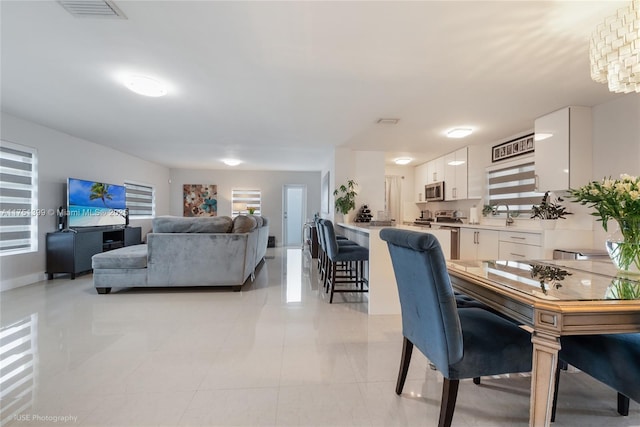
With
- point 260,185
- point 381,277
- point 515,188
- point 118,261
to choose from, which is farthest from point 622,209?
point 260,185

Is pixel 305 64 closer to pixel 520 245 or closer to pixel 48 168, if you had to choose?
pixel 520 245

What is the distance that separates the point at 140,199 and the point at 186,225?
4.44 meters

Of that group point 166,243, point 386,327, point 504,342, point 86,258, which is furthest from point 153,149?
point 504,342

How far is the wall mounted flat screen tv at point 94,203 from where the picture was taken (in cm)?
468

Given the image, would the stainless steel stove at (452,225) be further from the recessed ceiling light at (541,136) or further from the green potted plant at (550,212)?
the recessed ceiling light at (541,136)

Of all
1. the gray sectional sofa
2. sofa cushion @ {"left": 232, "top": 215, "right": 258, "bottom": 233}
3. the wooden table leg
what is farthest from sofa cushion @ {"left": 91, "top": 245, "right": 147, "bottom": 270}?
the wooden table leg

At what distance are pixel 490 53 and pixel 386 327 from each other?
2.46 meters

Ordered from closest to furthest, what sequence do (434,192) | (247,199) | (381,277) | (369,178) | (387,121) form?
1. (381,277)
2. (387,121)
3. (369,178)
4. (434,192)
5. (247,199)

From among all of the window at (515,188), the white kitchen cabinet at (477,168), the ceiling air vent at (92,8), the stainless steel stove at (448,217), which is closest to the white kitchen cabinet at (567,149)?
the window at (515,188)

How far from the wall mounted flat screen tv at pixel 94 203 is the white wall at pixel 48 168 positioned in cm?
18

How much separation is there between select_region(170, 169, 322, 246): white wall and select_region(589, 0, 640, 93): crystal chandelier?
7.69 metres

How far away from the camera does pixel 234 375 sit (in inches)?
73.9

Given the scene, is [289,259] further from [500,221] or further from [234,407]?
[234,407]

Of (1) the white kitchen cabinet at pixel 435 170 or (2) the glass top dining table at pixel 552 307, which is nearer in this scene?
(2) the glass top dining table at pixel 552 307
